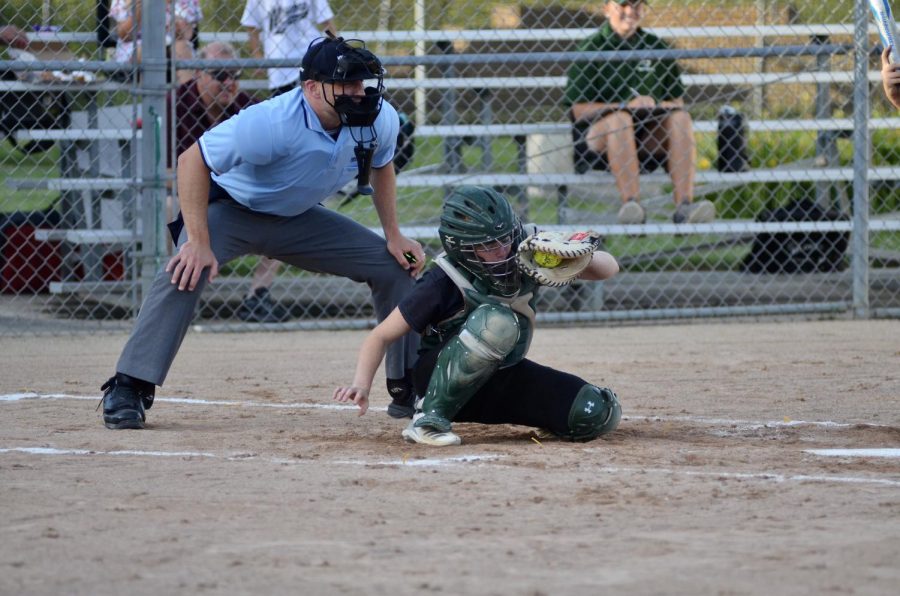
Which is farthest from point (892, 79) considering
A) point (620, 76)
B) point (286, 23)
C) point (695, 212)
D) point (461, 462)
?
point (286, 23)

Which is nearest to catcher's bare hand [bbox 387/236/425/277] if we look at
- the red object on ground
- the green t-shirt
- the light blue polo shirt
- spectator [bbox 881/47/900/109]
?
the light blue polo shirt

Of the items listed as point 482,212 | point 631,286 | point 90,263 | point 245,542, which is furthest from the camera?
point 631,286

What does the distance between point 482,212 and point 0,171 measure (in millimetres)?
9501

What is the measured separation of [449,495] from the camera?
3.67 meters

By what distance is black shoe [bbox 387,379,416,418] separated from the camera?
5.21 metres

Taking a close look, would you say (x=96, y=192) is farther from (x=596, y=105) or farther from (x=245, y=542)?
(x=245, y=542)

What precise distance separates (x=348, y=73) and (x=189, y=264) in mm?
956

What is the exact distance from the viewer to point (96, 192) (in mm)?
9883

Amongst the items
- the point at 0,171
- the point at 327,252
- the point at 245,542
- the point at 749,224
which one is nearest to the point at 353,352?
the point at 327,252

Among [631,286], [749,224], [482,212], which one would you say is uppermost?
[482,212]

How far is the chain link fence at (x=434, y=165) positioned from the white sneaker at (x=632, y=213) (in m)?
0.05

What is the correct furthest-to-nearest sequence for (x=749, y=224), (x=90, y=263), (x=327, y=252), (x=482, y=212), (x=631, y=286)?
1. (x=631, y=286)
2. (x=90, y=263)
3. (x=749, y=224)
4. (x=327, y=252)
5. (x=482, y=212)

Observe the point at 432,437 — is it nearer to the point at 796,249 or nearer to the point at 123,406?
the point at 123,406

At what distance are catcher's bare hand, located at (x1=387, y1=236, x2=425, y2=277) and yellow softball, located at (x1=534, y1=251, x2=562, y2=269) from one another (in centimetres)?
101
